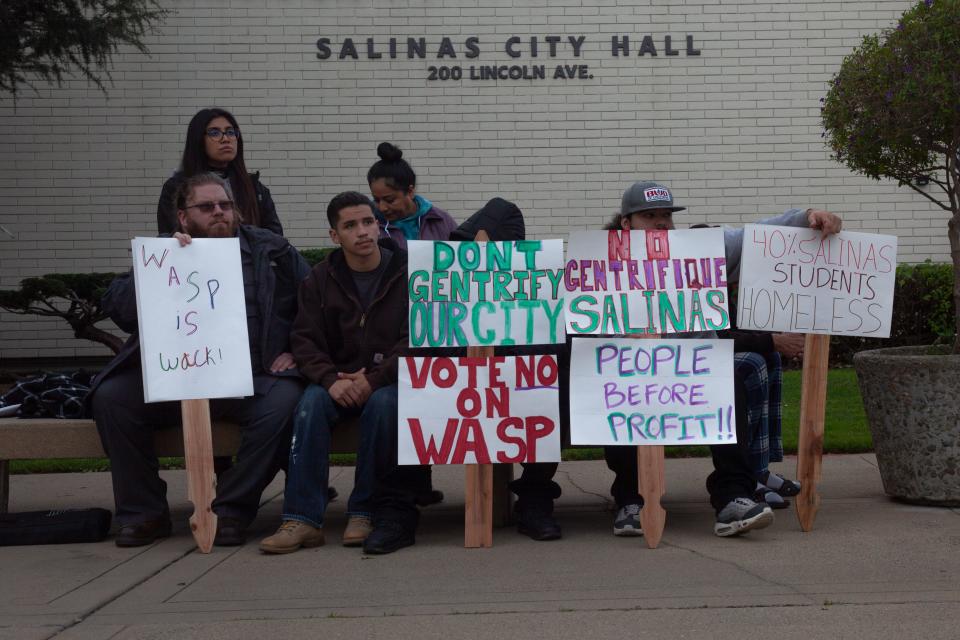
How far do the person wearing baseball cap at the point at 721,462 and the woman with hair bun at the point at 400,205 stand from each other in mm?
1310

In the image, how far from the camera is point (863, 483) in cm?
641

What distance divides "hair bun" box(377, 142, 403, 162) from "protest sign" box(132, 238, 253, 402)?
114 cm

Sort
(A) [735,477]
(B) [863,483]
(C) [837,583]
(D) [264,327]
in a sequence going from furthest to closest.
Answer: (B) [863,483], (D) [264,327], (A) [735,477], (C) [837,583]

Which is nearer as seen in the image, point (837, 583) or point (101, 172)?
Answer: point (837, 583)

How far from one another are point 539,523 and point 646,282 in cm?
115

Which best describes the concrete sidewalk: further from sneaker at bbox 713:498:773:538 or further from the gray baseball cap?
the gray baseball cap

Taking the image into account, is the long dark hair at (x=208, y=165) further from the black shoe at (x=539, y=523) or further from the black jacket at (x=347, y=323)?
the black shoe at (x=539, y=523)

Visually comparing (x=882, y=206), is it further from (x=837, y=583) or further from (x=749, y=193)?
(x=837, y=583)

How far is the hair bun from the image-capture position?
6.14 meters

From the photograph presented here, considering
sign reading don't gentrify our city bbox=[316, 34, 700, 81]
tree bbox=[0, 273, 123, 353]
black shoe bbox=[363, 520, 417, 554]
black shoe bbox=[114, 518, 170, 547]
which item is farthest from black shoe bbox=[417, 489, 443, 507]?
sign reading don't gentrify our city bbox=[316, 34, 700, 81]

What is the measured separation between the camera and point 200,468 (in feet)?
16.9

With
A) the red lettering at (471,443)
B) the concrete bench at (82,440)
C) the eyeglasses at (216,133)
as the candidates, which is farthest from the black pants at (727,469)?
the eyeglasses at (216,133)

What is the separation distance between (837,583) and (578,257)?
1755 millimetres

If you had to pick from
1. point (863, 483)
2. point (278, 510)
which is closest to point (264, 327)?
point (278, 510)
